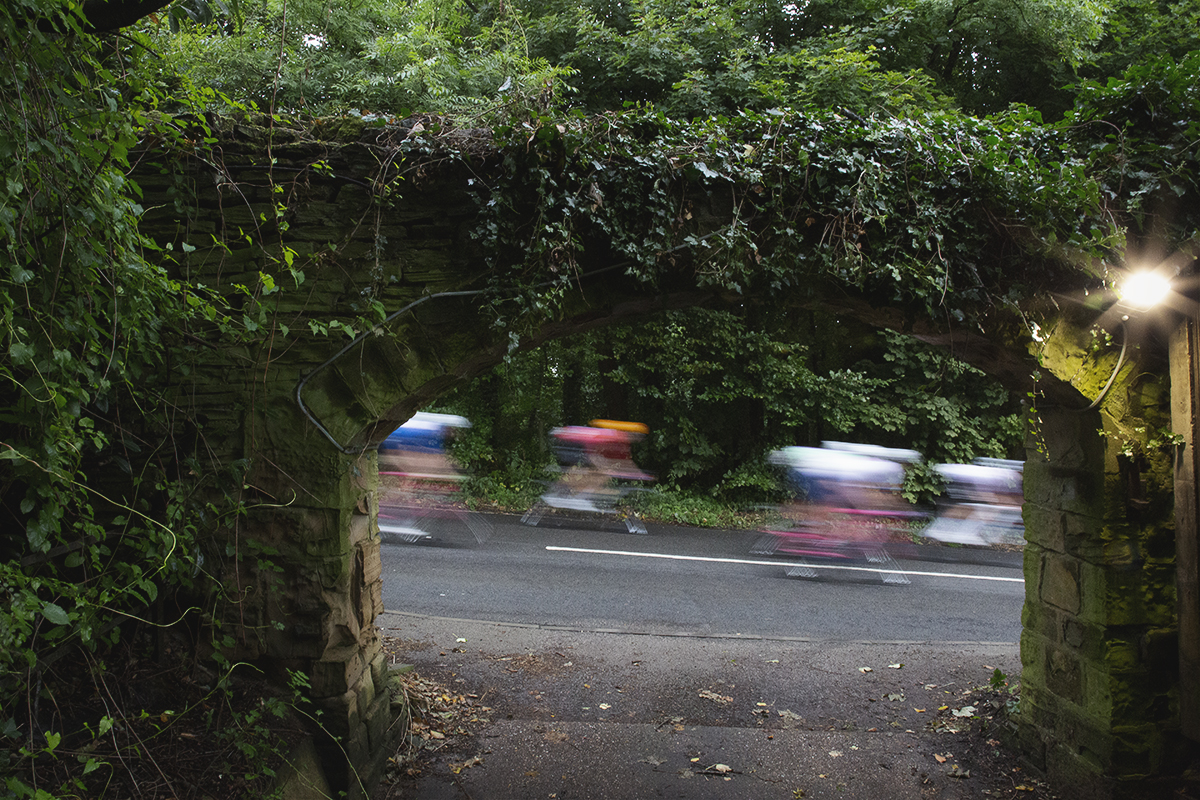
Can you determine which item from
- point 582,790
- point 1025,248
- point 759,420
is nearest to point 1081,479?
point 1025,248

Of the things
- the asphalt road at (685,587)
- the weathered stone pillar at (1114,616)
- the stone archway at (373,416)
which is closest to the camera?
the stone archway at (373,416)

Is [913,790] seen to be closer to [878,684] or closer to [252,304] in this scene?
[878,684]

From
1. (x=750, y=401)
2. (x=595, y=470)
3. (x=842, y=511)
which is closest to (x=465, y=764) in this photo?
(x=842, y=511)

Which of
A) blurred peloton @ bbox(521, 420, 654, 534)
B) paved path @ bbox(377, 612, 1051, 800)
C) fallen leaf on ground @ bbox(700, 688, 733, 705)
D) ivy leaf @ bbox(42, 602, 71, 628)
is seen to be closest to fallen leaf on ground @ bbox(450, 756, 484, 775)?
paved path @ bbox(377, 612, 1051, 800)

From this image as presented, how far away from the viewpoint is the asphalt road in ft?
20.7

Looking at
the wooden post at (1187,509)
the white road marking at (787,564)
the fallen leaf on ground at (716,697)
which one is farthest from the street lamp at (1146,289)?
the white road marking at (787,564)

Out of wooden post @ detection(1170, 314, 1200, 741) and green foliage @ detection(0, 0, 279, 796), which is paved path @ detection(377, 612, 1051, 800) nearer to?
wooden post @ detection(1170, 314, 1200, 741)

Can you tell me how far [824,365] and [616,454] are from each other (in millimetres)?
4129

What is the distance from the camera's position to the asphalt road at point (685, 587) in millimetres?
6320

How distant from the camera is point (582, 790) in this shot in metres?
3.57

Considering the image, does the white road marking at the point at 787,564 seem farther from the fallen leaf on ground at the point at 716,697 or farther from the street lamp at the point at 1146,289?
the street lamp at the point at 1146,289

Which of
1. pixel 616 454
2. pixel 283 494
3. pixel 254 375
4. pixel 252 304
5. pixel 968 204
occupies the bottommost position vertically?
pixel 616 454

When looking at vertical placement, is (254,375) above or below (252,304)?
below

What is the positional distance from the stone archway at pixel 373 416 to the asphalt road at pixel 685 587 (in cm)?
270
